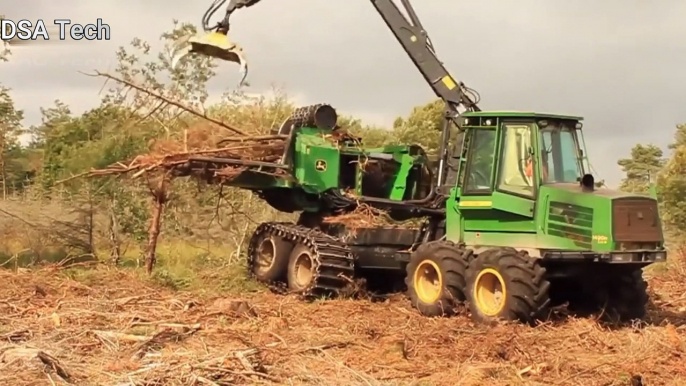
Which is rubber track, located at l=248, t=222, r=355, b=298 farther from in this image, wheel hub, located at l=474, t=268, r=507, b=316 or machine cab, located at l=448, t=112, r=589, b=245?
wheel hub, located at l=474, t=268, r=507, b=316

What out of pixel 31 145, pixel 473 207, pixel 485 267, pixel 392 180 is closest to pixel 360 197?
pixel 392 180

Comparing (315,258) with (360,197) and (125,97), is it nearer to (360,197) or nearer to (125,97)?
(360,197)

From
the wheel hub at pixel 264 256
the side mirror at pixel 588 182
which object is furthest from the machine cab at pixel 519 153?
the wheel hub at pixel 264 256

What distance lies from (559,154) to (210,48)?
477cm

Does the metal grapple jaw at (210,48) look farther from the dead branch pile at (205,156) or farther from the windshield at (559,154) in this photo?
the windshield at (559,154)

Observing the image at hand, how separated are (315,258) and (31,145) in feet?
55.5

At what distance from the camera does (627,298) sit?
10.7 m

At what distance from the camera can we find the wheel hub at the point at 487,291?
10.1 meters

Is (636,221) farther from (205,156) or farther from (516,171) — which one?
(205,156)

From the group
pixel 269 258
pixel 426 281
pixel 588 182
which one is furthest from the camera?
pixel 269 258

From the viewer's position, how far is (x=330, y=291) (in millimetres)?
12727

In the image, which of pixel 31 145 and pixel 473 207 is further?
pixel 31 145

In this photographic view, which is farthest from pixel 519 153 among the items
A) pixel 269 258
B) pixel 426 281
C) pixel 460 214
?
pixel 269 258

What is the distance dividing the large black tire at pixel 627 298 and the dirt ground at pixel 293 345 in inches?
12.9
